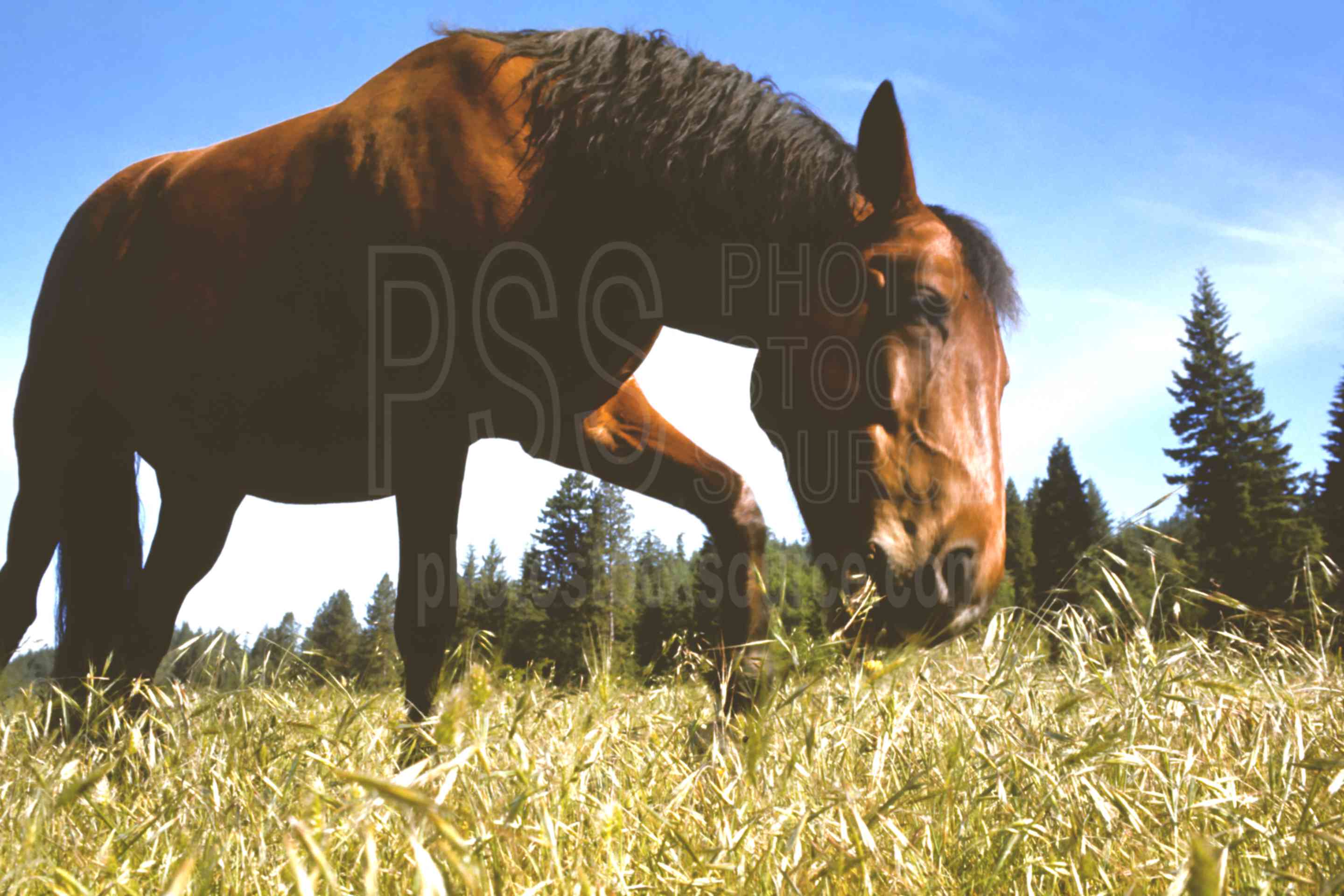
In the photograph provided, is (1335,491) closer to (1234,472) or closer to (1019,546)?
(1234,472)

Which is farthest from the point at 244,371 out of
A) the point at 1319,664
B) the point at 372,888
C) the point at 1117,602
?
the point at 1319,664

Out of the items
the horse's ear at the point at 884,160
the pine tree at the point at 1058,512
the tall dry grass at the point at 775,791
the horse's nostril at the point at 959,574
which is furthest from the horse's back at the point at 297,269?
the pine tree at the point at 1058,512

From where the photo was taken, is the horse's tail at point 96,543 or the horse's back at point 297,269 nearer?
the horse's back at point 297,269

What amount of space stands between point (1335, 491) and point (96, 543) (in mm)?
42779

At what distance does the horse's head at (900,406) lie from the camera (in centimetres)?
241

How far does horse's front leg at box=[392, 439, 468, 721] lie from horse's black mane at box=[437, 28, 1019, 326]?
1073mm

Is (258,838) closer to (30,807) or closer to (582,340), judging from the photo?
(30,807)

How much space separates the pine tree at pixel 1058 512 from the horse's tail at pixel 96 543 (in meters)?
46.4

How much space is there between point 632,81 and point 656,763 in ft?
7.19

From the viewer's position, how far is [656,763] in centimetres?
203

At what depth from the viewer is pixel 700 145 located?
2816 mm

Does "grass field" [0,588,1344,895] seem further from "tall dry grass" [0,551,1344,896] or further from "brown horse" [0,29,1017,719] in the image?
"brown horse" [0,29,1017,719]

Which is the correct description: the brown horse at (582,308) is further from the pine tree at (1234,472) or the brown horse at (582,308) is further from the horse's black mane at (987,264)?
the pine tree at (1234,472)

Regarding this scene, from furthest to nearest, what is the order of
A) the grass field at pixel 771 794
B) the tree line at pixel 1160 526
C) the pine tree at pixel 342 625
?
the pine tree at pixel 342 625 → the tree line at pixel 1160 526 → the grass field at pixel 771 794
